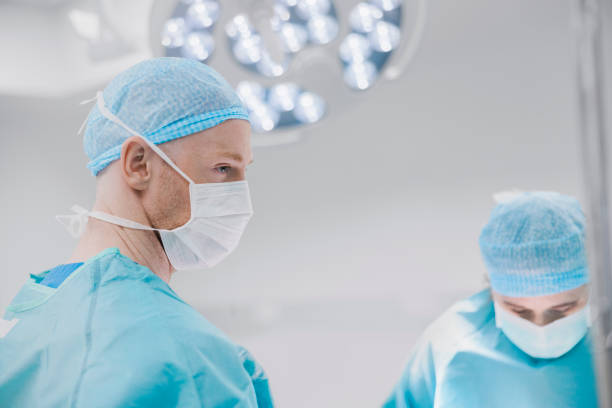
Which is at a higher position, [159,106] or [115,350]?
[159,106]

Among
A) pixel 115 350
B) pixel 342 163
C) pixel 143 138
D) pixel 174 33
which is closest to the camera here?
pixel 115 350

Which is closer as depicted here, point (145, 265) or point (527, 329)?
point (145, 265)

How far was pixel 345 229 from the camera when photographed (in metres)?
2.69

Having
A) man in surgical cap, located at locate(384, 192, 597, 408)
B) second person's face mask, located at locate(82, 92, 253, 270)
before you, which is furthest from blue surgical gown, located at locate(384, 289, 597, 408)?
second person's face mask, located at locate(82, 92, 253, 270)

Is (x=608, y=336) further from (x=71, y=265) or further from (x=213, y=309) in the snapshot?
(x=213, y=309)

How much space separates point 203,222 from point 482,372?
3.38ft

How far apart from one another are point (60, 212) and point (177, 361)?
1.29 meters

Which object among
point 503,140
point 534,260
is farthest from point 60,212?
point 503,140

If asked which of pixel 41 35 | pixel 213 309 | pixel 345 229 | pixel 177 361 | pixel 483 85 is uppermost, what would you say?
pixel 41 35

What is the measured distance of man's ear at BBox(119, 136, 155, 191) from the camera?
108 cm

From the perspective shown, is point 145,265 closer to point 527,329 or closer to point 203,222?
point 203,222

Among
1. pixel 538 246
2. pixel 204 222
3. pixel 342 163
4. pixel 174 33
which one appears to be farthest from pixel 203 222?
pixel 342 163

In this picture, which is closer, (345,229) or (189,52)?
(189,52)

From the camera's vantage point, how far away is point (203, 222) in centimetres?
114
